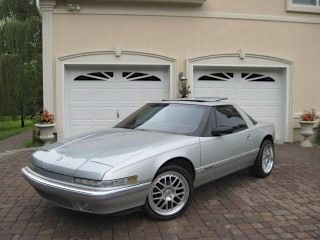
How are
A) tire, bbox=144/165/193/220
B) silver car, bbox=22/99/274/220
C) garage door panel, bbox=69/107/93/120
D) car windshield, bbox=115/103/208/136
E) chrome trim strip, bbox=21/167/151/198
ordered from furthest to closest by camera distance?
garage door panel, bbox=69/107/93/120
car windshield, bbox=115/103/208/136
tire, bbox=144/165/193/220
silver car, bbox=22/99/274/220
chrome trim strip, bbox=21/167/151/198

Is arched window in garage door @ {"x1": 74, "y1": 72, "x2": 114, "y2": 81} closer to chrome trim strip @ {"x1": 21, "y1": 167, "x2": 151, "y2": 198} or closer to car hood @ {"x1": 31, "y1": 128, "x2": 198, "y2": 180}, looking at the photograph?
car hood @ {"x1": 31, "y1": 128, "x2": 198, "y2": 180}

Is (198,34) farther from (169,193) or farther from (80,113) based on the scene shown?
(169,193)

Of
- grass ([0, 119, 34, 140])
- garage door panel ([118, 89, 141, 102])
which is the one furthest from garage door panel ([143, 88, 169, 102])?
grass ([0, 119, 34, 140])

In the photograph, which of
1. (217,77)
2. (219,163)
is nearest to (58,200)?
(219,163)

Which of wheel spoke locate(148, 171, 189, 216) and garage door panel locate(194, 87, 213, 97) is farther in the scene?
garage door panel locate(194, 87, 213, 97)

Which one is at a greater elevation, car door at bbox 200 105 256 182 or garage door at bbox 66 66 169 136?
garage door at bbox 66 66 169 136

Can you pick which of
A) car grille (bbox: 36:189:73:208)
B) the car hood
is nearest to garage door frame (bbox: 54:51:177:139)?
the car hood

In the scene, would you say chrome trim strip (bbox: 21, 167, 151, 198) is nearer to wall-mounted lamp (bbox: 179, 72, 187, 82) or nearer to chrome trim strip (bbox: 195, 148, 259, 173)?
chrome trim strip (bbox: 195, 148, 259, 173)

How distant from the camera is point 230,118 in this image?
6.22m

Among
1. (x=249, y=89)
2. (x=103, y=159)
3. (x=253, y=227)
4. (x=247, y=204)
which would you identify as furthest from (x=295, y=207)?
(x=249, y=89)

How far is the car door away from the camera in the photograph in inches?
211

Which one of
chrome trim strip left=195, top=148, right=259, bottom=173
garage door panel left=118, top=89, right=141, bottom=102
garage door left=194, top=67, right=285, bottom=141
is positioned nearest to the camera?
chrome trim strip left=195, top=148, right=259, bottom=173

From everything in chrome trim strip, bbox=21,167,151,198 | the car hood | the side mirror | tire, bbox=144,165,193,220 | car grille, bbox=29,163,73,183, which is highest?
the side mirror

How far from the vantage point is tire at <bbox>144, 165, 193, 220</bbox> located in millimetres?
4582
